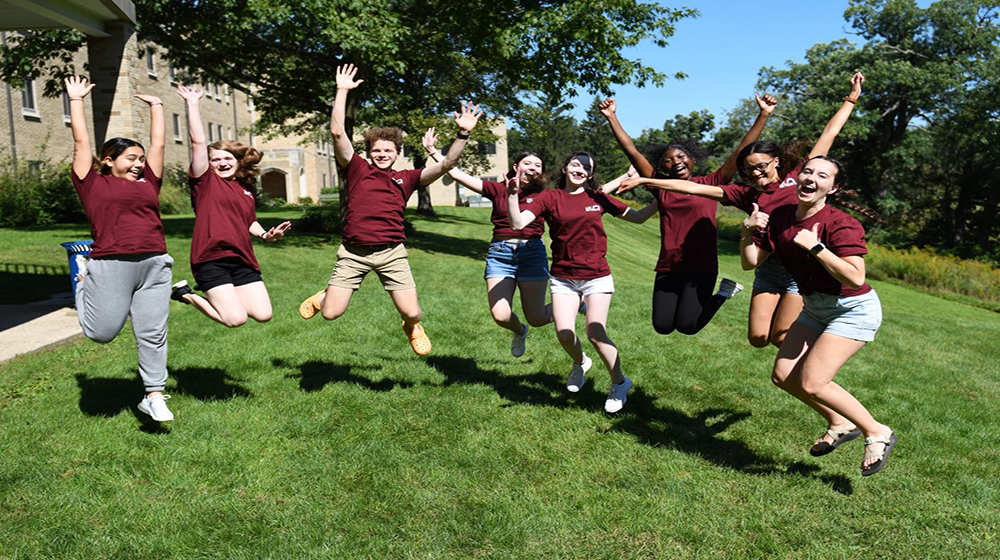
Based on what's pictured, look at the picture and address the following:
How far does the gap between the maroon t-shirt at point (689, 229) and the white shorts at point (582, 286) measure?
0.55m

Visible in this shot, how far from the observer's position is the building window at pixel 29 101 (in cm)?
3029

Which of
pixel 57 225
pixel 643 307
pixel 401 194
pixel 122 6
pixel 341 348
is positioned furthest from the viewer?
pixel 57 225

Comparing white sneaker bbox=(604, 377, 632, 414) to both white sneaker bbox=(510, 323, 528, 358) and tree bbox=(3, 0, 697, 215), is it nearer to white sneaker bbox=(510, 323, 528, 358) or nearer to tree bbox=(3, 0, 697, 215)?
Result: white sneaker bbox=(510, 323, 528, 358)

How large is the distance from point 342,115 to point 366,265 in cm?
145

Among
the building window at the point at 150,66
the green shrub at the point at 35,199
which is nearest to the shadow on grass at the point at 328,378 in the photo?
the green shrub at the point at 35,199

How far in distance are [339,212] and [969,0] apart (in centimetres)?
3758

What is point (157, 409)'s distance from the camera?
577cm

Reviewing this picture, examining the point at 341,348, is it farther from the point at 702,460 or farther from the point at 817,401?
the point at 817,401

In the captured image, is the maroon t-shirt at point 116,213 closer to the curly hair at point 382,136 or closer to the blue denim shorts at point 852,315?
the curly hair at point 382,136

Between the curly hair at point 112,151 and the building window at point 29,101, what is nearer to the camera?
the curly hair at point 112,151

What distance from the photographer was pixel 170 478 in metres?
5.13

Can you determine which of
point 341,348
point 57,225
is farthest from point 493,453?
point 57,225

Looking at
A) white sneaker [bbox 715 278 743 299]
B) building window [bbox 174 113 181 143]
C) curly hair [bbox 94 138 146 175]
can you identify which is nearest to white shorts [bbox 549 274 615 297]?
white sneaker [bbox 715 278 743 299]

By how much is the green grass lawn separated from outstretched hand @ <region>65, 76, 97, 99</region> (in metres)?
2.59
